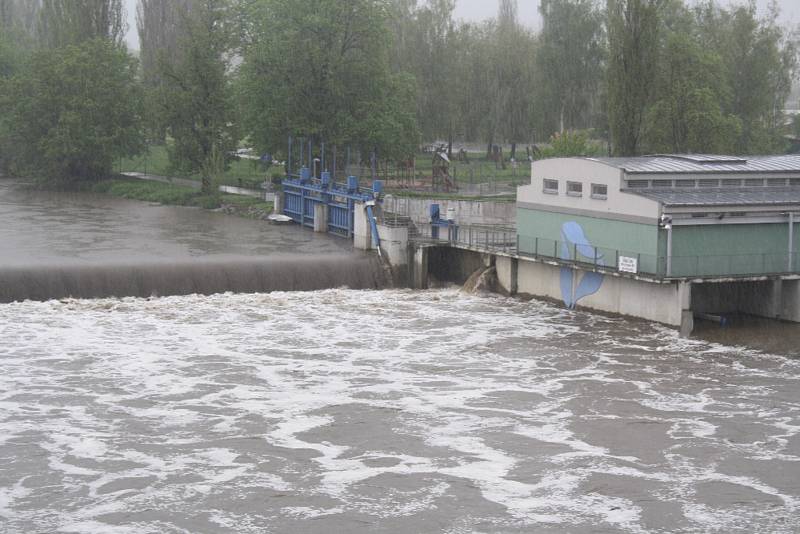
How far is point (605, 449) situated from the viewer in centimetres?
2612

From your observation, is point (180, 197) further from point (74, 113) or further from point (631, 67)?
point (631, 67)

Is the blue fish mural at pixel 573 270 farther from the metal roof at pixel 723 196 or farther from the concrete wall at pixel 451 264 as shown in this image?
the concrete wall at pixel 451 264

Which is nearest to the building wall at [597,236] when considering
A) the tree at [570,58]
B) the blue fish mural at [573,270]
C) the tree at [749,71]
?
the blue fish mural at [573,270]

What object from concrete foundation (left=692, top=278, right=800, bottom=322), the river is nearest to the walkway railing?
concrete foundation (left=692, top=278, right=800, bottom=322)

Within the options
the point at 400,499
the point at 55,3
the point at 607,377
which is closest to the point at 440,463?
the point at 400,499

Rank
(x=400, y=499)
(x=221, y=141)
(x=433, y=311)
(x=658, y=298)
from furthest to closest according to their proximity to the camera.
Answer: (x=221, y=141)
(x=433, y=311)
(x=658, y=298)
(x=400, y=499)

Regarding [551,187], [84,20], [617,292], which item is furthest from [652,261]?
[84,20]

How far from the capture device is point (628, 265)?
38.9m

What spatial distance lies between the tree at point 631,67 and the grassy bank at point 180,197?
1822 centimetres

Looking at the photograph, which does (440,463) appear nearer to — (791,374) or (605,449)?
(605,449)

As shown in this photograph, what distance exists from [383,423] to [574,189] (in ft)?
55.9

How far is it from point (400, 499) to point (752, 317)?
2134 centimetres

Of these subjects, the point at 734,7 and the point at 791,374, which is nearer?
the point at 791,374

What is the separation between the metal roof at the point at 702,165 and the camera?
40.6m
